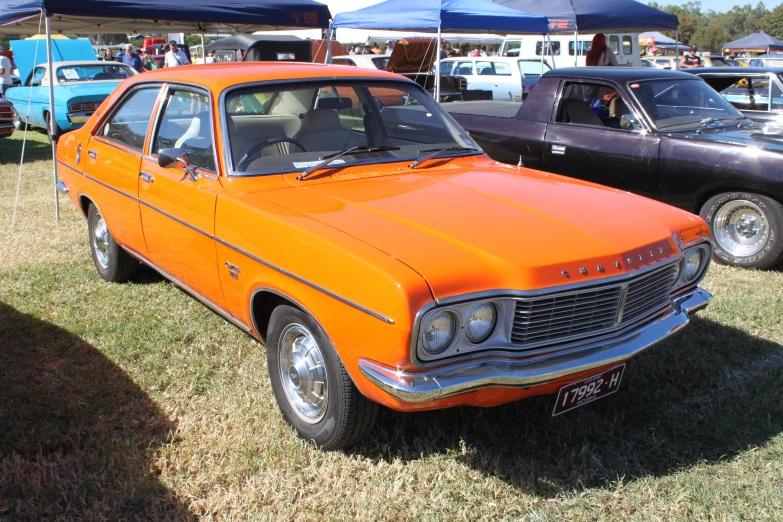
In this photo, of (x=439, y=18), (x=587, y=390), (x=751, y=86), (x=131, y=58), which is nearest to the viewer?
(x=587, y=390)

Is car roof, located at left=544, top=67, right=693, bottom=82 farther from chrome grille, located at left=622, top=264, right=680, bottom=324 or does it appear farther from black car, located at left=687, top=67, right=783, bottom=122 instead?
chrome grille, located at left=622, top=264, right=680, bottom=324

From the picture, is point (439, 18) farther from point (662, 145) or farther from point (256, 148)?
point (256, 148)

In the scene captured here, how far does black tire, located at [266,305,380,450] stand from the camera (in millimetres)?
2748

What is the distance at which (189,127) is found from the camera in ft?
12.7

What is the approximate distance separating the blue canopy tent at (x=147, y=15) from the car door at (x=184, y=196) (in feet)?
8.68

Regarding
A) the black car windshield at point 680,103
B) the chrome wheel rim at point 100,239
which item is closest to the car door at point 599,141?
the black car windshield at point 680,103

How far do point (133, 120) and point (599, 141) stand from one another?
3.97 m

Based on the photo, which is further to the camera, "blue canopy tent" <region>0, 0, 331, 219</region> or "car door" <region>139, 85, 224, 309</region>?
"blue canopy tent" <region>0, 0, 331, 219</region>

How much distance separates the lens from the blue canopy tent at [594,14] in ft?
42.8

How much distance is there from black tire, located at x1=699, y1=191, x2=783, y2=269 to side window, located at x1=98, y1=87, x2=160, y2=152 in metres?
4.46

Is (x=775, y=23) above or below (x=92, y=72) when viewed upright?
above

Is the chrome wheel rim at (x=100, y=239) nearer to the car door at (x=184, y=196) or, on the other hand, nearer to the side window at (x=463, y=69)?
the car door at (x=184, y=196)

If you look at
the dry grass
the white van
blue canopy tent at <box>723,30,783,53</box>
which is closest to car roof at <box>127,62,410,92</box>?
the dry grass

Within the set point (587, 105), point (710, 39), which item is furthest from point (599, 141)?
point (710, 39)
